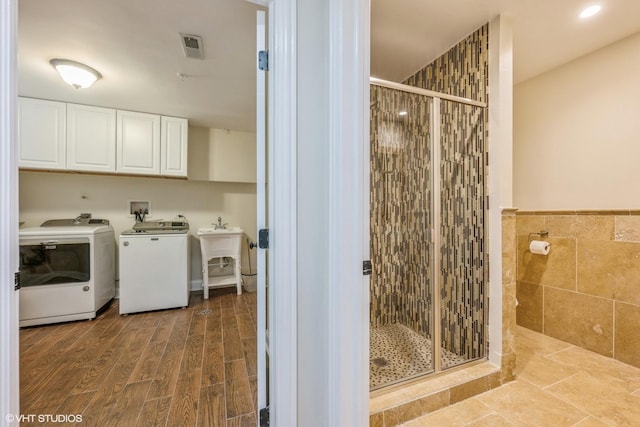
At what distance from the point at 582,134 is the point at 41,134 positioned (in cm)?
518

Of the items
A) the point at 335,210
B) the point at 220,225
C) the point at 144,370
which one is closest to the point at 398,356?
the point at 335,210

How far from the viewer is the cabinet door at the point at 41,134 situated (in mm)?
2691

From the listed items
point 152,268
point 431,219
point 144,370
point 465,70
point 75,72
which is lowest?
point 144,370

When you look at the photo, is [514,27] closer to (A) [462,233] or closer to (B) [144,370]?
(A) [462,233]

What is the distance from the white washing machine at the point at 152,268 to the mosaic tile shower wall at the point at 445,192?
7.64 ft

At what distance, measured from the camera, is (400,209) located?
7.11ft

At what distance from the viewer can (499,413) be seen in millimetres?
1462

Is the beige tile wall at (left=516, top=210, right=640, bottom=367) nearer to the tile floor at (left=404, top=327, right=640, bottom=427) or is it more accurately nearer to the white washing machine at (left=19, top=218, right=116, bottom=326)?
the tile floor at (left=404, top=327, right=640, bottom=427)

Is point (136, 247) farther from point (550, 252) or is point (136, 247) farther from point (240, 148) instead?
point (550, 252)

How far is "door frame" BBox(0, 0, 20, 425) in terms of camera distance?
80 centimetres

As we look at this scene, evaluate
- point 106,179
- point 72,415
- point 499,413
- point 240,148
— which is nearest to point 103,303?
point 106,179

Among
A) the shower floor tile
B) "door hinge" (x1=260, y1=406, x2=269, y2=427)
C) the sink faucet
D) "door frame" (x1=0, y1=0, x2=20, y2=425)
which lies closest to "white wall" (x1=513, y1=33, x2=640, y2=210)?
the shower floor tile

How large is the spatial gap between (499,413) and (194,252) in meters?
3.76

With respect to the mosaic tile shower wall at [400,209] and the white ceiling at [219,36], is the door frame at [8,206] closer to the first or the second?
the white ceiling at [219,36]
